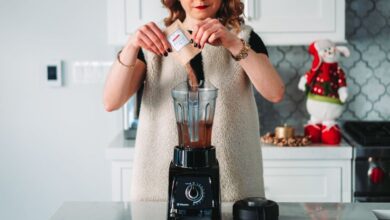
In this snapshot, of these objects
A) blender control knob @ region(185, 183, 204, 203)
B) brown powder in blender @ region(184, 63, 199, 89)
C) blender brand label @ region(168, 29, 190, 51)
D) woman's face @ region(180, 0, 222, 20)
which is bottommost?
blender control knob @ region(185, 183, 204, 203)

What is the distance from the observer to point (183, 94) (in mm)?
1347

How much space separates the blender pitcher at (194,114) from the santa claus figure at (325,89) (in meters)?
1.28

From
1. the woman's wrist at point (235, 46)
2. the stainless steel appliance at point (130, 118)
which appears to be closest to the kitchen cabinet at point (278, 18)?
the stainless steel appliance at point (130, 118)

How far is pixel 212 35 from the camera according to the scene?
1.35 metres

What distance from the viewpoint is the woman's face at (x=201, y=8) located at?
1.52m

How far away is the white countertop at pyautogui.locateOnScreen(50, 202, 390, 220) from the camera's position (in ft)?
4.33

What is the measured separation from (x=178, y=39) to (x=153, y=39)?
2.2 inches

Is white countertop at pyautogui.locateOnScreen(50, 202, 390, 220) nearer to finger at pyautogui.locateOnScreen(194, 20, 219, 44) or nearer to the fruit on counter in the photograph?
finger at pyautogui.locateOnScreen(194, 20, 219, 44)

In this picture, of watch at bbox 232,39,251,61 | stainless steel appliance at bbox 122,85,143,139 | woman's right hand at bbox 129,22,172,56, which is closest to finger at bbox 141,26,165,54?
woman's right hand at bbox 129,22,172,56

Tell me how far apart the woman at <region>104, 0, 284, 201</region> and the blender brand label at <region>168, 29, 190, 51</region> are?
19 cm

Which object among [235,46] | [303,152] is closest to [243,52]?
[235,46]

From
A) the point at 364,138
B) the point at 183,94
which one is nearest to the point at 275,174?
the point at 364,138

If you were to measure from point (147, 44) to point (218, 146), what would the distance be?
349 millimetres

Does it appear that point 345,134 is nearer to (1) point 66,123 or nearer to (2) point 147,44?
(1) point 66,123
